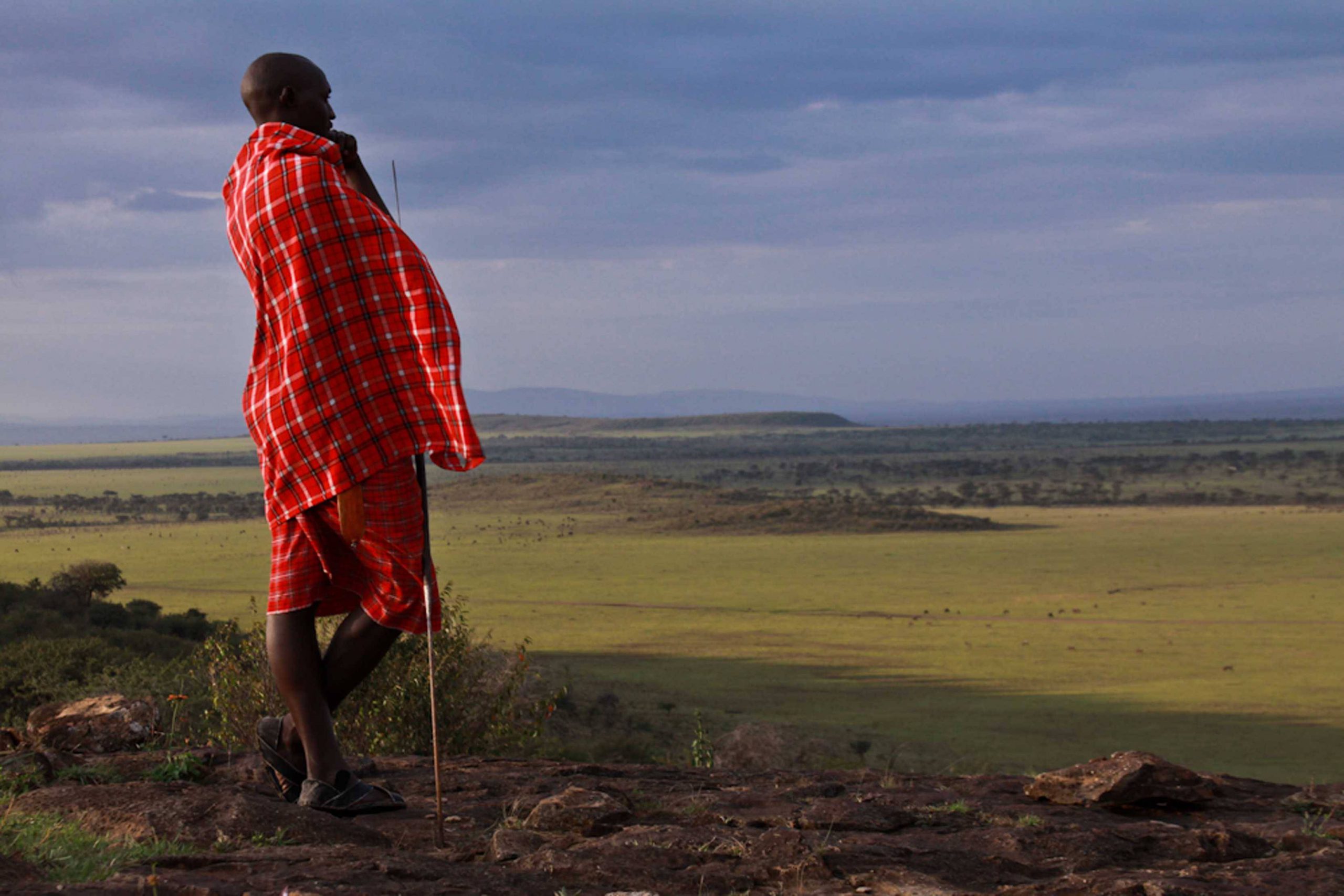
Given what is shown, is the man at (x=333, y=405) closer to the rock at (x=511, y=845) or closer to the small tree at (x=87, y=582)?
the rock at (x=511, y=845)

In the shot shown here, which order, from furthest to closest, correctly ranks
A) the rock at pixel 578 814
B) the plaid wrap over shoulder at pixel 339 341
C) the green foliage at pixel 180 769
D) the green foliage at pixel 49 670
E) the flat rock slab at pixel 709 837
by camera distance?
1. the green foliage at pixel 49 670
2. the green foliage at pixel 180 769
3. the plaid wrap over shoulder at pixel 339 341
4. the rock at pixel 578 814
5. the flat rock slab at pixel 709 837

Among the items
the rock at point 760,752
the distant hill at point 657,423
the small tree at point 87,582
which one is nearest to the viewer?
the rock at point 760,752

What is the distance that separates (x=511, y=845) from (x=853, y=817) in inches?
40.2

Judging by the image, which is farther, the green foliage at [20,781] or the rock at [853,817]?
the green foliage at [20,781]

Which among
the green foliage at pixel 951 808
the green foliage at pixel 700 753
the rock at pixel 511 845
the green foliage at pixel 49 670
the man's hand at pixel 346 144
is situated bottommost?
the green foliage at pixel 49 670

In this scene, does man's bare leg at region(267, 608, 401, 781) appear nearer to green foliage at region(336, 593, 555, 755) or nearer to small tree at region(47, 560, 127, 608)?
green foliage at region(336, 593, 555, 755)

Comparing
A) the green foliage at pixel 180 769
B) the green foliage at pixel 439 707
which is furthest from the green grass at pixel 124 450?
the green foliage at pixel 180 769

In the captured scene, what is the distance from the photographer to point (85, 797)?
3.92 metres

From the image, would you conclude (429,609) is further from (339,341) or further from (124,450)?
(124,450)

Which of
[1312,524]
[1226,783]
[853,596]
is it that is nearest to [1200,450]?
[1312,524]

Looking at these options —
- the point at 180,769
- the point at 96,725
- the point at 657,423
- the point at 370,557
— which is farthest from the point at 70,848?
the point at 657,423

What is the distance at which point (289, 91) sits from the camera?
400cm

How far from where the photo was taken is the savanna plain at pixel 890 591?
15508mm

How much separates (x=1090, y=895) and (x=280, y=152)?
2.86 meters
